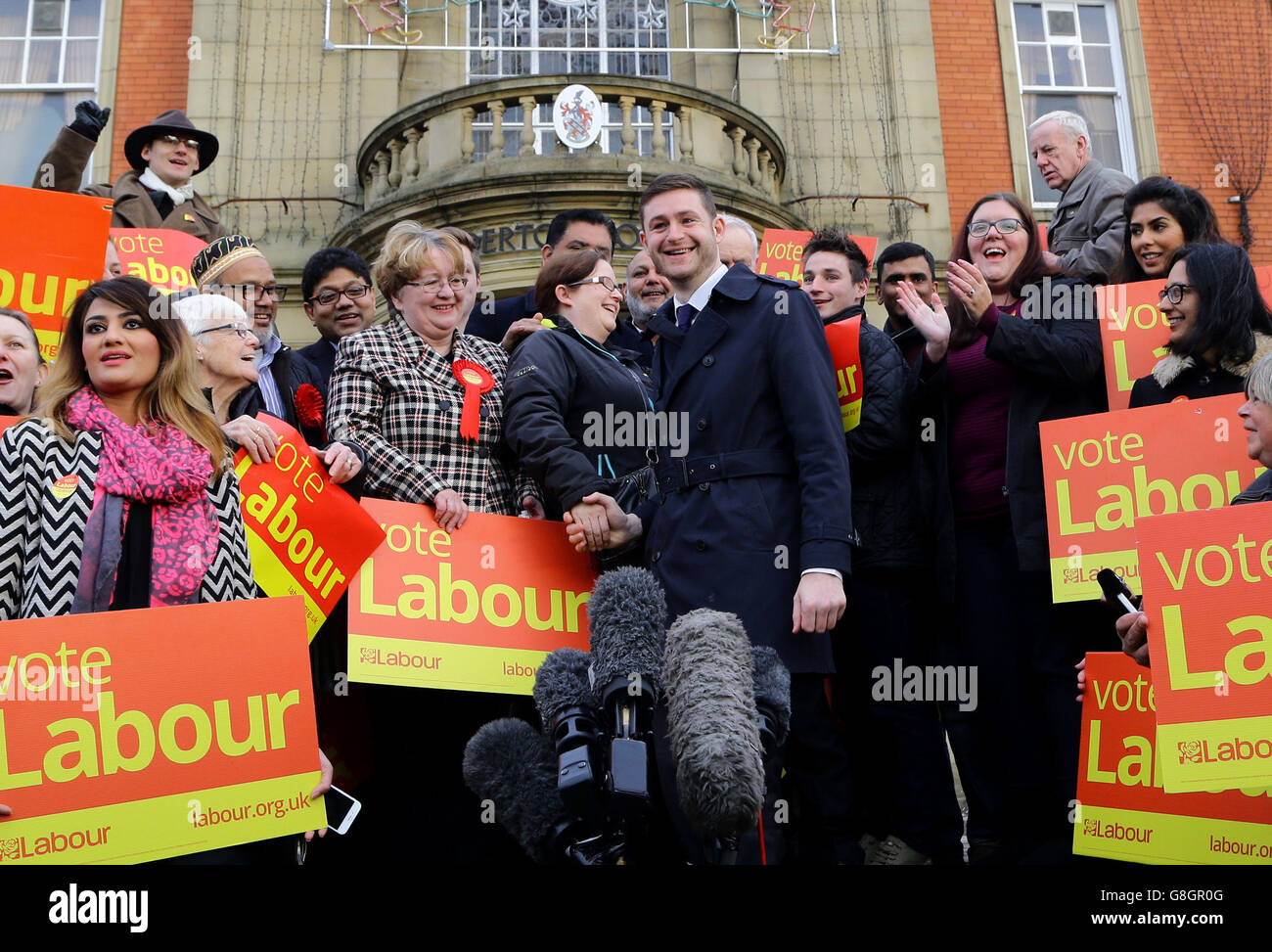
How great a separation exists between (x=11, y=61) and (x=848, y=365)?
529 inches

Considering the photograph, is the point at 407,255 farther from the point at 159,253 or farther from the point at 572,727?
the point at 572,727

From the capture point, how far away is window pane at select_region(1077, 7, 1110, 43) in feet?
52.0

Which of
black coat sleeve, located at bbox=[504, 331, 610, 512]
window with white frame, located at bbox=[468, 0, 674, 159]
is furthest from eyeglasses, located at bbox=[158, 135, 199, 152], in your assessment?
window with white frame, located at bbox=[468, 0, 674, 159]

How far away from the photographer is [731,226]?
558cm

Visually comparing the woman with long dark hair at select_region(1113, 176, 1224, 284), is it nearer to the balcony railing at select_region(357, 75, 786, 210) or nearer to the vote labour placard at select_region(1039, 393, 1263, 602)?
the vote labour placard at select_region(1039, 393, 1263, 602)

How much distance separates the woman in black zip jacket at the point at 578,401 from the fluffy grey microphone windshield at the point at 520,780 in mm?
872

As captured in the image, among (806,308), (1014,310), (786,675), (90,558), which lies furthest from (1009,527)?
(90,558)

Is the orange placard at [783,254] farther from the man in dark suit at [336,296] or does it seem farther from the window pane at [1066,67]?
the window pane at [1066,67]

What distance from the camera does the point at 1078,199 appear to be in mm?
6332

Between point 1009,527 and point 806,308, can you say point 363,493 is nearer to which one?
point 806,308

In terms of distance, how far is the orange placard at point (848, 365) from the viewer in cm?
493

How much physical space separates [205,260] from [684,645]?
11.2ft

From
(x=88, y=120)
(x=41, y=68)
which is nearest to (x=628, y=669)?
(x=88, y=120)

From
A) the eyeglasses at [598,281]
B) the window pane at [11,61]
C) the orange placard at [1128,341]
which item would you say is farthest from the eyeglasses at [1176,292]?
the window pane at [11,61]
